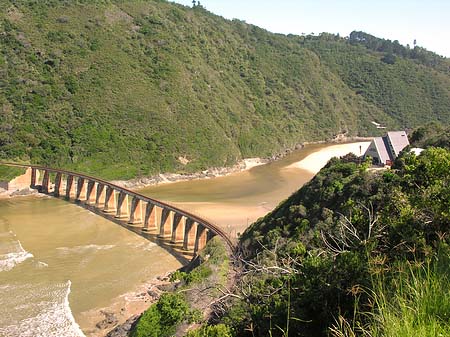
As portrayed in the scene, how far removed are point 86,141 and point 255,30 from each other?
90.6 metres

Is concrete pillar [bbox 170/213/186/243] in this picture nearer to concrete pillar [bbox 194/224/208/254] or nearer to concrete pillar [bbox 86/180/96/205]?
concrete pillar [bbox 194/224/208/254]

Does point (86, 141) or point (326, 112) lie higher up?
point (326, 112)

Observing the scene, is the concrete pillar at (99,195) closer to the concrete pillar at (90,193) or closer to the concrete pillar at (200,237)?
the concrete pillar at (90,193)

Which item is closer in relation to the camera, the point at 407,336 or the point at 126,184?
the point at 407,336

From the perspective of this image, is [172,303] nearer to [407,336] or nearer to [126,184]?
[407,336]

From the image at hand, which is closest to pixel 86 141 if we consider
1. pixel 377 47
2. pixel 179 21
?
pixel 179 21

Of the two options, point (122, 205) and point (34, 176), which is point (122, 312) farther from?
point (34, 176)

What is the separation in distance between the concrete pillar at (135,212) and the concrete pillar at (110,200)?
220 inches

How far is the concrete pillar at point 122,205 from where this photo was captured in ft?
161

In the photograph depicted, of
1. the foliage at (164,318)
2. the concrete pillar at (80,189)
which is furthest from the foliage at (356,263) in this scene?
the concrete pillar at (80,189)

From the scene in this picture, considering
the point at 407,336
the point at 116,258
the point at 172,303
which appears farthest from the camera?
the point at 116,258

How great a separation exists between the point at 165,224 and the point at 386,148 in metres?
21.1

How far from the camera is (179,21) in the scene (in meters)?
107

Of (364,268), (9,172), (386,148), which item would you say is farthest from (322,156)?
(364,268)
